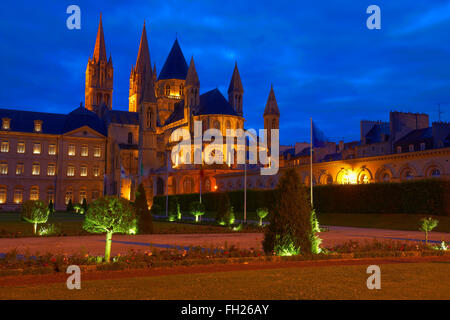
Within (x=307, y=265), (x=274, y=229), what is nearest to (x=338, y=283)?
(x=307, y=265)

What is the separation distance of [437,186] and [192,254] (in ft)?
88.2

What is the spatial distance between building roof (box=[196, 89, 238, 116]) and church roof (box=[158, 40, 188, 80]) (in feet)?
62.7

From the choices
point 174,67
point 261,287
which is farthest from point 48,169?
point 261,287

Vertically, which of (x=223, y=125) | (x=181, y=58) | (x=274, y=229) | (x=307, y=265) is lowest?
(x=307, y=265)

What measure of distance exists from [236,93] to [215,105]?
925cm

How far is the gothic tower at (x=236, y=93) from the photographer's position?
331 ft

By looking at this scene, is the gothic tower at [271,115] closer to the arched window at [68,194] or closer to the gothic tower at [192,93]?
the gothic tower at [192,93]

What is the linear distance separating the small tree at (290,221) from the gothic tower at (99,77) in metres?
103

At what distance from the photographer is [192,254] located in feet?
45.5

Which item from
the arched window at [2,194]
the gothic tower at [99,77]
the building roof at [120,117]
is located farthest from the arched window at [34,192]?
the gothic tower at [99,77]

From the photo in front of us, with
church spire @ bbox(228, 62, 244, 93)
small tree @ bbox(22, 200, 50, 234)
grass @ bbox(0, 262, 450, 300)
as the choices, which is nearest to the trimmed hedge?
small tree @ bbox(22, 200, 50, 234)

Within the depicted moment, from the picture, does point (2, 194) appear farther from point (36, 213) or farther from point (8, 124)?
point (36, 213)
